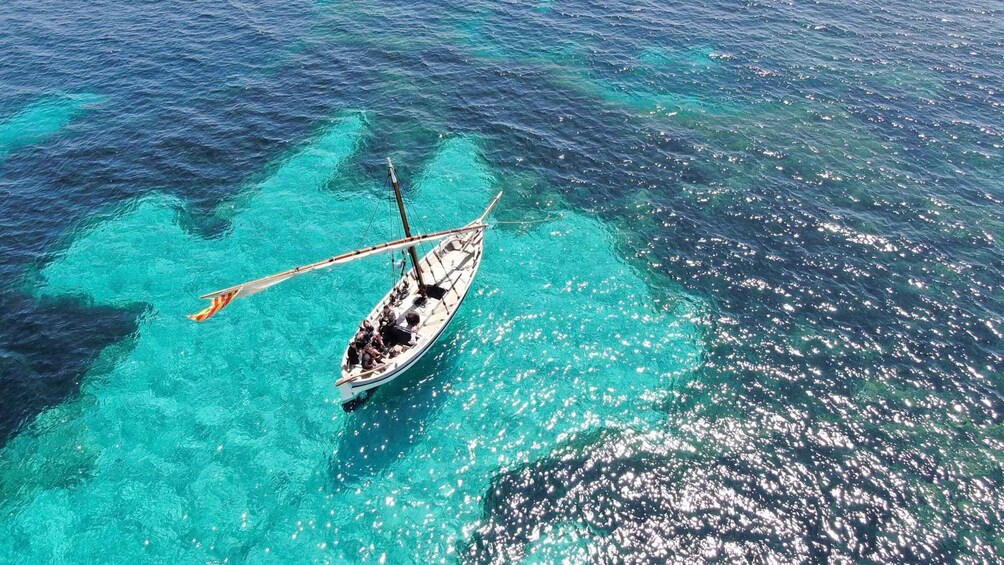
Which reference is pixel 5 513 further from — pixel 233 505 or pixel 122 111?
pixel 122 111

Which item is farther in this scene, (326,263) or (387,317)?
(387,317)

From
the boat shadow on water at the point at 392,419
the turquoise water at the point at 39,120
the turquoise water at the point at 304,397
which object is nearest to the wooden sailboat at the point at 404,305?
the boat shadow on water at the point at 392,419

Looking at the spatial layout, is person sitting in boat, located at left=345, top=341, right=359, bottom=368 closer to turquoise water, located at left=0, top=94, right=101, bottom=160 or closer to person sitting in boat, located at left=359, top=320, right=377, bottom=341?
person sitting in boat, located at left=359, top=320, right=377, bottom=341

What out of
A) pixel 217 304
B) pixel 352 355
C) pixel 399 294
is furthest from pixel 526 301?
pixel 217 304

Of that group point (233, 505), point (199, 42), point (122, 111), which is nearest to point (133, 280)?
point (233, 505)

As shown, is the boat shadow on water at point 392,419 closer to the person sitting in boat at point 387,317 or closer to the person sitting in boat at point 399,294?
the person sitting in boat at point 387,317

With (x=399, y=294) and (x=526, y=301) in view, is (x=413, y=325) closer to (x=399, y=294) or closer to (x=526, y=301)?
(x=399, y=294)
